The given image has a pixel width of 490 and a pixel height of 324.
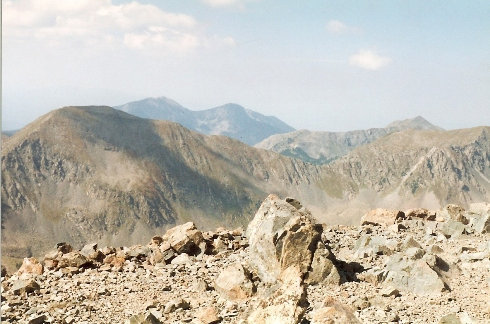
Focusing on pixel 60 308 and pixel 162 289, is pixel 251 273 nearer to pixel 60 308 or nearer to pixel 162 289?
pixel 162 289

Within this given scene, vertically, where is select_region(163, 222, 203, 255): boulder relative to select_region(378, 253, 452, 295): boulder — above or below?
above

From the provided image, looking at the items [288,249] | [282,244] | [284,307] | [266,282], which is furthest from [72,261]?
[284,307]

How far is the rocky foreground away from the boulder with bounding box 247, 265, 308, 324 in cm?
3

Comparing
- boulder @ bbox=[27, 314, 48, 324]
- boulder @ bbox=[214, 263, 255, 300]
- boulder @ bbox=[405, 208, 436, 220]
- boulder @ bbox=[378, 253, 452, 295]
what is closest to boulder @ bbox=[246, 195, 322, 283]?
boulder @ bbox=[214, 263, 255, 300]

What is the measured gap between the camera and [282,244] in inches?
679

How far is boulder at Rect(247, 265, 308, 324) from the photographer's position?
12.2 meters

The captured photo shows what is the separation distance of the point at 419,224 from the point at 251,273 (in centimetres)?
1528

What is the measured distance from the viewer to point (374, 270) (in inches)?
733

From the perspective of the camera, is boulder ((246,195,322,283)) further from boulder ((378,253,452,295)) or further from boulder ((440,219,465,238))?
boulder ((440,219,465,238))

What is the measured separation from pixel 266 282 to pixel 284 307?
4.97 meters

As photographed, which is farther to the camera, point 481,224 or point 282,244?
point 481,224

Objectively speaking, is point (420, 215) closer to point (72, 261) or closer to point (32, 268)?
point (72, 261)

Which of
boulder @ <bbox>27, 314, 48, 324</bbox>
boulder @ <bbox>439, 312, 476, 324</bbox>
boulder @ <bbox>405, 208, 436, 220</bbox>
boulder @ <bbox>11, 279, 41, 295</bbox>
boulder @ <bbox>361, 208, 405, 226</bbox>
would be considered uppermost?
boulder @ <bbox>11, 279, 41, 295</bbox>

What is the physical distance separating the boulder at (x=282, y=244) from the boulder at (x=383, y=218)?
13.1 m
